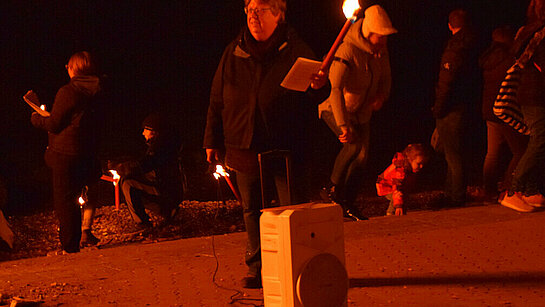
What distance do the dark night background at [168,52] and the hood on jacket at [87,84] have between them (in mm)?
8642

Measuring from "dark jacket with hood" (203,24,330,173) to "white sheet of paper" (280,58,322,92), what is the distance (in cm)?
33

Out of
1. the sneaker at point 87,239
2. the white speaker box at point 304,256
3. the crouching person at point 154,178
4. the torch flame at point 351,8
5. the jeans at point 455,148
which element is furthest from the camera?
the crouching person at point 154,178

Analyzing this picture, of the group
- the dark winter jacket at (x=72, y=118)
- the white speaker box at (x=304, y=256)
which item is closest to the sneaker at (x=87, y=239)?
the dark winter jacket at (x=72, y=118)

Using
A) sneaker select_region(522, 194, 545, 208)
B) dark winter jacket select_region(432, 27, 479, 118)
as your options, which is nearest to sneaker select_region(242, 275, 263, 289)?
sneaker select_region(522, 194, 545, 208)

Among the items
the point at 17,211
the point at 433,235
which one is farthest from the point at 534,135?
the point at 17,211

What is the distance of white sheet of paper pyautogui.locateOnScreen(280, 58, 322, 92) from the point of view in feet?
18.5

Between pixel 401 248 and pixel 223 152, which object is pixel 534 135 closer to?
pixel 401 248

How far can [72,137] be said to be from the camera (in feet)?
27.5

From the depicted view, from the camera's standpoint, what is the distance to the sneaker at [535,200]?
894 cm

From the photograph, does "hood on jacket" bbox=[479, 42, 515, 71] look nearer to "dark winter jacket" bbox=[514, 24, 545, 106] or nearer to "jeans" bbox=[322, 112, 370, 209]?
"dark winter jacket" bbox=[514, 24, 545, 106]

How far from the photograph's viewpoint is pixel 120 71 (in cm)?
2938

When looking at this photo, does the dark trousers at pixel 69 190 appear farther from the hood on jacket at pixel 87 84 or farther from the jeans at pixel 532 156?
the jeans at pixel 532 156

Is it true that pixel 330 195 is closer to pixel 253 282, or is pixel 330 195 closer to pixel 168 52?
pixel 253 282

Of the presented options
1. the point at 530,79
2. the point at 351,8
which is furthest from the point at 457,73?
the point at 351,8
